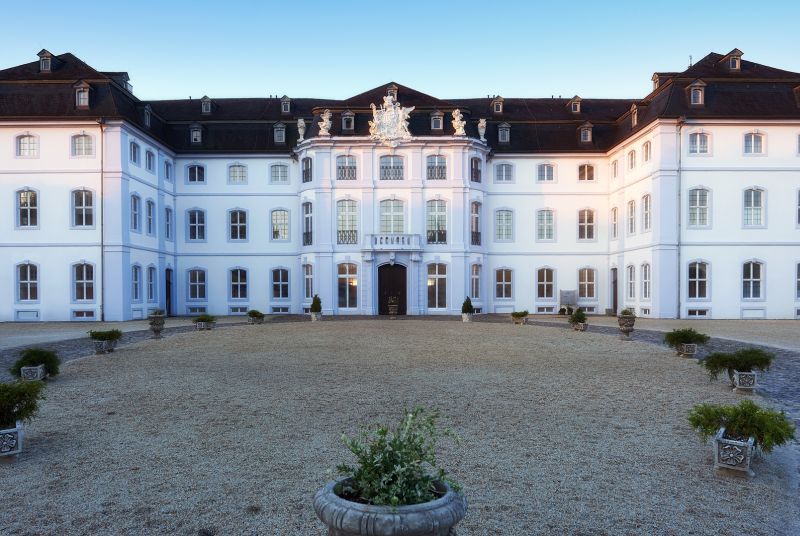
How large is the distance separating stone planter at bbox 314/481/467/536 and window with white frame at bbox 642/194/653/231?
101 feet

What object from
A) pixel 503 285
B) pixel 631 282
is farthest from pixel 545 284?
pixel 631 282

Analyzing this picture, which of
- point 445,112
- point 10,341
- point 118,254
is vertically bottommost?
point 10,341

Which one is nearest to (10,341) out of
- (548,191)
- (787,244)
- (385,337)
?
(385,337)

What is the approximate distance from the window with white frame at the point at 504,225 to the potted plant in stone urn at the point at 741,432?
31324 mm

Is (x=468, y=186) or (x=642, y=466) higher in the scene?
(x=468, y=186)

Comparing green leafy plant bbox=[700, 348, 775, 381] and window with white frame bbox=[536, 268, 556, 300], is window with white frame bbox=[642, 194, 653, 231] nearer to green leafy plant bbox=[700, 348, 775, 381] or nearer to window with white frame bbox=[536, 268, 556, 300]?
window with white frame bbox=[536, 268, 556, 300]

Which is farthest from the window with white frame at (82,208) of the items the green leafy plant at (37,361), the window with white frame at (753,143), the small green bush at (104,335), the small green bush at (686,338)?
the window with white frame at (753,143)

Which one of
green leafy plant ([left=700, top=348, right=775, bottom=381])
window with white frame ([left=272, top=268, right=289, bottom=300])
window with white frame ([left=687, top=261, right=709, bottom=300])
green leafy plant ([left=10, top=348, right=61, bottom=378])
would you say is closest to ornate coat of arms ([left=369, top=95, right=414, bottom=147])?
window with white frame ([left=272, top=268, right=289, bottom=300])

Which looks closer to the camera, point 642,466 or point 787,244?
point 642,466

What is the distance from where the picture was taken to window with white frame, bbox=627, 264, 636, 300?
111 ft

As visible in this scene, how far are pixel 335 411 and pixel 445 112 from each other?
93.9 ft

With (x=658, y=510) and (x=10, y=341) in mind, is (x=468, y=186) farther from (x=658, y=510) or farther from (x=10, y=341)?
(x=658, y=510)

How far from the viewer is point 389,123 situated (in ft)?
114

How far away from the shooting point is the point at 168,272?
1454 inches
